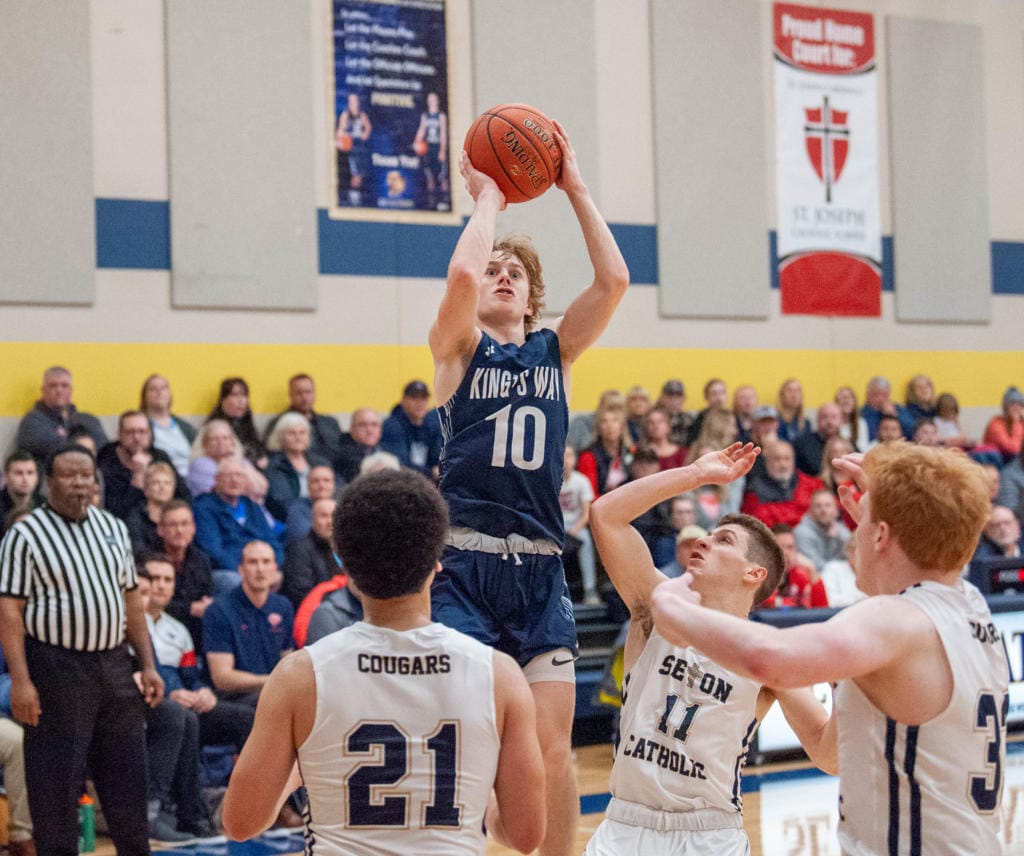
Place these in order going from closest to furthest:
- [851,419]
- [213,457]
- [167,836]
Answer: [167,836], [213,457], [851,419]

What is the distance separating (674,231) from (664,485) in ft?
33.4

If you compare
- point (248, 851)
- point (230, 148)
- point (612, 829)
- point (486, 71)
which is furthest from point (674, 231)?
point (612, 829)

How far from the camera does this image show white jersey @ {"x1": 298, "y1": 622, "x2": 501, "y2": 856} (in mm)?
2623

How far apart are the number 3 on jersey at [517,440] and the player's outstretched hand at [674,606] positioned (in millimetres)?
1637

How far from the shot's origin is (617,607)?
1055 centimetres

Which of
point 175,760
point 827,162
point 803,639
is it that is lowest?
point 175,760

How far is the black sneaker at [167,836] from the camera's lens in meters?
7.36

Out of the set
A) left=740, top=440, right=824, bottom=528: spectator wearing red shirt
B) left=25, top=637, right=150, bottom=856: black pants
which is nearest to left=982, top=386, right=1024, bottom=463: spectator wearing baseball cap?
left=740, top=440, right=824, bottom=528: spectator wearing red shirt

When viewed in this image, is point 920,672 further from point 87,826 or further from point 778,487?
point 778,487

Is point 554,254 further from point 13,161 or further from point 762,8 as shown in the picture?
point 13,161

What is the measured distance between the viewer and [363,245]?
12336 millimetres

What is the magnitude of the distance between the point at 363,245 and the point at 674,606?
1004 centimetres

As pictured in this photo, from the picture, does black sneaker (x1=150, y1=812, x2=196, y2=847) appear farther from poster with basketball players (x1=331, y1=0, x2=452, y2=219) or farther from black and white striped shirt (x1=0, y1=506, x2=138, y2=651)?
poster with basketball players (x1=331, y1=0, x2=452, y2=219)

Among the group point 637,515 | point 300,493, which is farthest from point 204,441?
point 637,515
